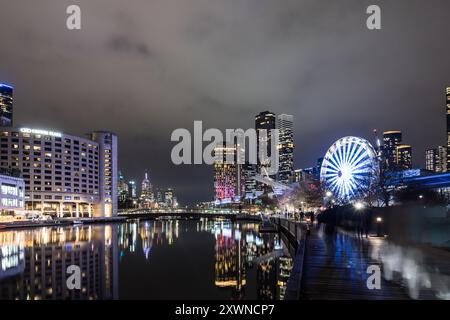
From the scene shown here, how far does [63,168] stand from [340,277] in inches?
6123

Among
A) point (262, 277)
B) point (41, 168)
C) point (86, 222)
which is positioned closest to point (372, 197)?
point (262, 277)

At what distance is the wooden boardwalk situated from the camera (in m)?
14.4

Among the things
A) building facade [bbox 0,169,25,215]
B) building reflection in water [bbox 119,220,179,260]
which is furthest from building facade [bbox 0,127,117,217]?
building reflection in water [bbox 119,220,179,260]

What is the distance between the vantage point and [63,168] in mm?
156875

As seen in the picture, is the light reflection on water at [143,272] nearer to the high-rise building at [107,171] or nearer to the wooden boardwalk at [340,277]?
the wooden boardwalk at [340,277]

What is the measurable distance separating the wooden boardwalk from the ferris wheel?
4099 centimetres

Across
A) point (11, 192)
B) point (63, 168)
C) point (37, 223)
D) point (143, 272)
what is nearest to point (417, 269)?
point (143, 272)

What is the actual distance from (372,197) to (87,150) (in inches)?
5345

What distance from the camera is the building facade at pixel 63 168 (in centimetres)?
14588

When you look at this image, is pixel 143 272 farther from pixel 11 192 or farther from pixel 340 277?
pixel 11 192

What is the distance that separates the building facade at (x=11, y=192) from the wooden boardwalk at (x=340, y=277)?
10771 centimetres

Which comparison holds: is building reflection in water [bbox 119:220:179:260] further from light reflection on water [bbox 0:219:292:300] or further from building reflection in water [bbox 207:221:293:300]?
building reflection in water [bbox 207:221:293:300]

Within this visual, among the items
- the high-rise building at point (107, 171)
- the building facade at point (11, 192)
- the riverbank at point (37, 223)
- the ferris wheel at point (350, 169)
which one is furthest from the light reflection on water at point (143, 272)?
the high-rise building at point (107, 171)

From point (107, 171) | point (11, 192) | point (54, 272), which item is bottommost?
point (54, 272)
